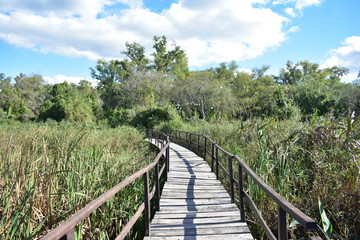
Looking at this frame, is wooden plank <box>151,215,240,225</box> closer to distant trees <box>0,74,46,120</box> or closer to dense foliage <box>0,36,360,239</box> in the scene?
dense foliage <box>0,36,360,239</box>

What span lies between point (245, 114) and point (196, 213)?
12.4 m

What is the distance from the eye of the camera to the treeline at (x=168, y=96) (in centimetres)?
2191

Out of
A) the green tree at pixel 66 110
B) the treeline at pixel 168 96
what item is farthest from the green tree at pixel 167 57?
the green tree at pixel 66 110

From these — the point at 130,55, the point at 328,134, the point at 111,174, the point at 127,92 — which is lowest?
the point at 111,174

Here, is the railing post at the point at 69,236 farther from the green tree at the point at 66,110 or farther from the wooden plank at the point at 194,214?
the green tree at the point at 66,110

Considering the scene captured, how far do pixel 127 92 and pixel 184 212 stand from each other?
29151 mm

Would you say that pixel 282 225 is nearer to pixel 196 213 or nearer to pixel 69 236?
pixel 69 236

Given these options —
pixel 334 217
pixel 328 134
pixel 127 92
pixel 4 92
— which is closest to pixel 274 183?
pixel 334 217

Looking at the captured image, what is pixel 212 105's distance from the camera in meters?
22.3

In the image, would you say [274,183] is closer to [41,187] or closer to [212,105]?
[41,187]

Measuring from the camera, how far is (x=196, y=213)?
3.82m

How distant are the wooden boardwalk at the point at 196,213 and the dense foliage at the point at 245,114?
2.70 feet

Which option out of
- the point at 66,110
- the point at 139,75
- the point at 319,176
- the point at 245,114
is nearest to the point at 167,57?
the point at 139,75

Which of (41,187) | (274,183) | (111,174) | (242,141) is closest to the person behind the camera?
(41,187)
